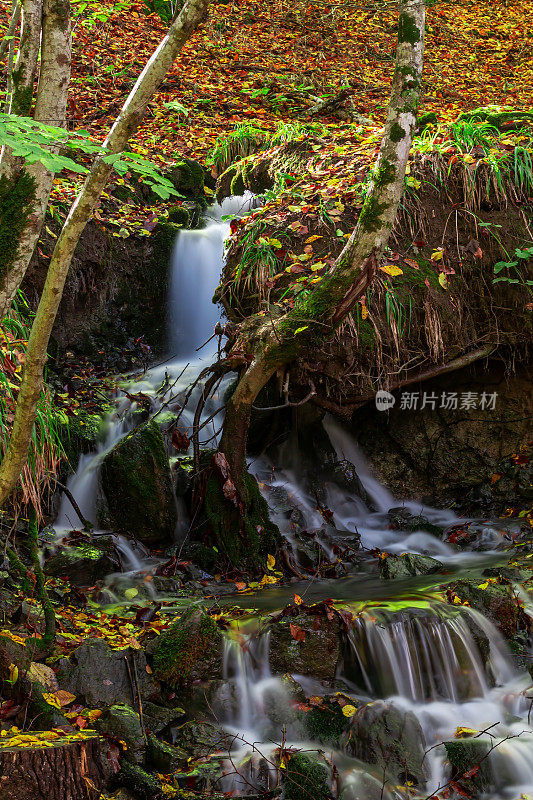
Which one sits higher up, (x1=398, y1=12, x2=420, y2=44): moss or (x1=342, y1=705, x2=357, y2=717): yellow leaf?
(x1=398, y1=12, x2=420, y2=44): moss

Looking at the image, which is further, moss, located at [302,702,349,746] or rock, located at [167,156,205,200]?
rock, located at [167,156,205,200]

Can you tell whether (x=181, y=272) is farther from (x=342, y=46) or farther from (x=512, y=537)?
(x=342, y=46)

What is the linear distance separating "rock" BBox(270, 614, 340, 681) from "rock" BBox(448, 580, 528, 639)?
95cm

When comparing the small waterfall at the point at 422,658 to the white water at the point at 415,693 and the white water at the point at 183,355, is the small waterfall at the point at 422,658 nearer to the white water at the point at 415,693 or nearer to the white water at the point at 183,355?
the white water at the point at 415,693

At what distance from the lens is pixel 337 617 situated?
12.1 feet

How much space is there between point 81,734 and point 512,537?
14.0 feet

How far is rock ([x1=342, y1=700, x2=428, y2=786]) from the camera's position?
3029 mm

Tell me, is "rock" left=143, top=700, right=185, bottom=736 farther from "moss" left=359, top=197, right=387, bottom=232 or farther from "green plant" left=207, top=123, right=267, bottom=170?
"green plant" left=207, top=123, right=267, bottom=170

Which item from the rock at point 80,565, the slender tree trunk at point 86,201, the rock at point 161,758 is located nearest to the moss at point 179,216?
the rock at point 80,565

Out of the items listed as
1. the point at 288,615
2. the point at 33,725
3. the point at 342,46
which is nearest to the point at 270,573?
the point at 288,615

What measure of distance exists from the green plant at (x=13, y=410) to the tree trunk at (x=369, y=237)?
151 centimetres

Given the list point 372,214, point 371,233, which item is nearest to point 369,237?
point 371,233

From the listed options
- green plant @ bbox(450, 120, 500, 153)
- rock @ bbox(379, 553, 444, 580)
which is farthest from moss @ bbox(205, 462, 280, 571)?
green plant @ bbox(450, 120, 500, 153)

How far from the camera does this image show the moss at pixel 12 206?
291 centimetres
